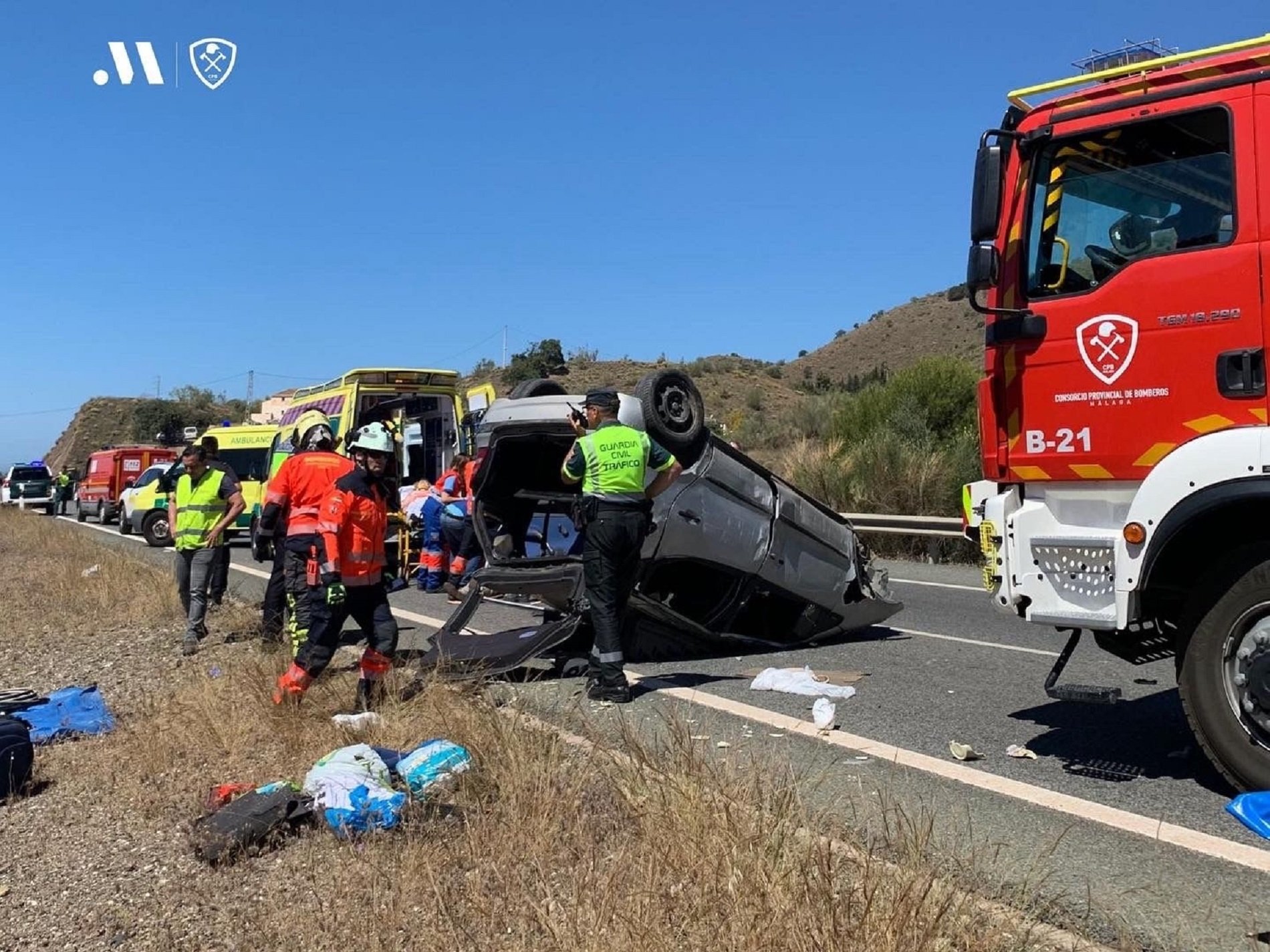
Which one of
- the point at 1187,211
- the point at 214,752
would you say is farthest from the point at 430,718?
the point at 1187,211

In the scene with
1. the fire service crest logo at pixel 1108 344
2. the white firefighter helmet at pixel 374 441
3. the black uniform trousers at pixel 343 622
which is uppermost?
the fire service crest logo at pixel 1108 344

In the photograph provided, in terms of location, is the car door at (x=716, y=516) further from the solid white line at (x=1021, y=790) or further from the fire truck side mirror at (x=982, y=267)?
the fire truck side mirror at (x=982, y=267)

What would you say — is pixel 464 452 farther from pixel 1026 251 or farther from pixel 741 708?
pixel 1026 251

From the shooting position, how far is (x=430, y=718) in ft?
18.0

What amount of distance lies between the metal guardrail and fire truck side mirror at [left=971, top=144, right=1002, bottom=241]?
29.8 ft

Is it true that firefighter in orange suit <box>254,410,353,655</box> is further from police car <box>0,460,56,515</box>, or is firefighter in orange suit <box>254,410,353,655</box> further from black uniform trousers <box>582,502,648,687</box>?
police car <box>0,460,56,515</box>

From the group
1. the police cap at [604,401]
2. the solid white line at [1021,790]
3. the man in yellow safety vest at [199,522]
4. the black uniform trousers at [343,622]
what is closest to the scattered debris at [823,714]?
the solid white line at [1021,790]

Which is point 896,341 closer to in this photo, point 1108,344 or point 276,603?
point 276,603

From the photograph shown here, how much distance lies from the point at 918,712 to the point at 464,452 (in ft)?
31.2

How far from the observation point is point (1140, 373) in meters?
4.80

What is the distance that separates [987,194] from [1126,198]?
0.60m

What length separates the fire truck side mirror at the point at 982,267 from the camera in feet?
16.5

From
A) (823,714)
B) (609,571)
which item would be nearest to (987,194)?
(823,714)

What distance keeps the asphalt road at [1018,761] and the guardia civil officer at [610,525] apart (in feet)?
0.96
